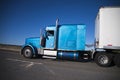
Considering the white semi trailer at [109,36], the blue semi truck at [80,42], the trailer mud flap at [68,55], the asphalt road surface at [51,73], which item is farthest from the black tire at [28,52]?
the white semi trailer at [109,36]

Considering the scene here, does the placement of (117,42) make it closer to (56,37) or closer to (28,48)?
(56,37)

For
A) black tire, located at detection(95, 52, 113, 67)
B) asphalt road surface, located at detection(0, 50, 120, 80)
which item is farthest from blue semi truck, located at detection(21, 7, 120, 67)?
asphalt road surface, located at detection(0, 50, 120, 80)

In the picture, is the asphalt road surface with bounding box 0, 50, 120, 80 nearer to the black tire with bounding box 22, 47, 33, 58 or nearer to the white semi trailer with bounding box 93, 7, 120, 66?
the white semi trailer with bounding box 93, 7, 120, 66

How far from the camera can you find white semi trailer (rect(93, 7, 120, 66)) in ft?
32.5

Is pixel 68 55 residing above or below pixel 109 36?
below

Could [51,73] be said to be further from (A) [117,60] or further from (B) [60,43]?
(B) [60,43]

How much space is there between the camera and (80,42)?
12.0m

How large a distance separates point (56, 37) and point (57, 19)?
146 cm

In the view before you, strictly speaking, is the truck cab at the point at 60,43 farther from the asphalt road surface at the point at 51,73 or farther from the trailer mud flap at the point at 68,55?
the asphalt road surface at the point at 51,73

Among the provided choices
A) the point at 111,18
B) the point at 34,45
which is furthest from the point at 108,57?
the point at 34,45

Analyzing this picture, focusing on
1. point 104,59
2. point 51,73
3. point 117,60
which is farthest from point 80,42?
point 51,73

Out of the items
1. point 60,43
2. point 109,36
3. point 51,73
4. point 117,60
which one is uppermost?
point 109,36

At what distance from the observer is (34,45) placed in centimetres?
1337

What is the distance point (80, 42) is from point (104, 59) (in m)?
2.44
